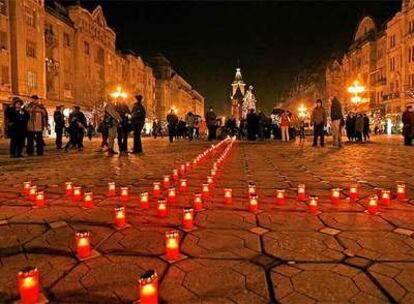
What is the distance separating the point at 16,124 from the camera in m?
14.2

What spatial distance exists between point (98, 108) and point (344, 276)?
51878 mm

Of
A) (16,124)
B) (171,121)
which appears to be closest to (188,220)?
(16,124)

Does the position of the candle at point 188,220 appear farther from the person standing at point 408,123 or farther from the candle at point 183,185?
the person standing at point 408,123

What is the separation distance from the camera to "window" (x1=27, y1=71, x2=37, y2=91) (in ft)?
129

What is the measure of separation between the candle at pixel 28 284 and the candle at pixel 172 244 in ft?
3.20

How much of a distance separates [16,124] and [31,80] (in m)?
28.0

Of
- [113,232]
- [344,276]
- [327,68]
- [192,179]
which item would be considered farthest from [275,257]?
[327,68]

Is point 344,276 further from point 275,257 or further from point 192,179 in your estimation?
point 192,179

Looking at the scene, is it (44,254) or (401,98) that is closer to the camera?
(44,254)

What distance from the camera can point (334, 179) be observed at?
8.06 metres

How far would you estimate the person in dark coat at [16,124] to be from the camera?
559 inches

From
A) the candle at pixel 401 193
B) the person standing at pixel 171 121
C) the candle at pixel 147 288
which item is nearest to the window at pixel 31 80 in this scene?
the person standing at pixel 171 121

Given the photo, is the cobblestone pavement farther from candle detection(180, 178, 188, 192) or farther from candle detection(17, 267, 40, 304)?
candle detection(17, 267, 40, 304)

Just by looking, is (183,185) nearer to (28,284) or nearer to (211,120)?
(28,284)
